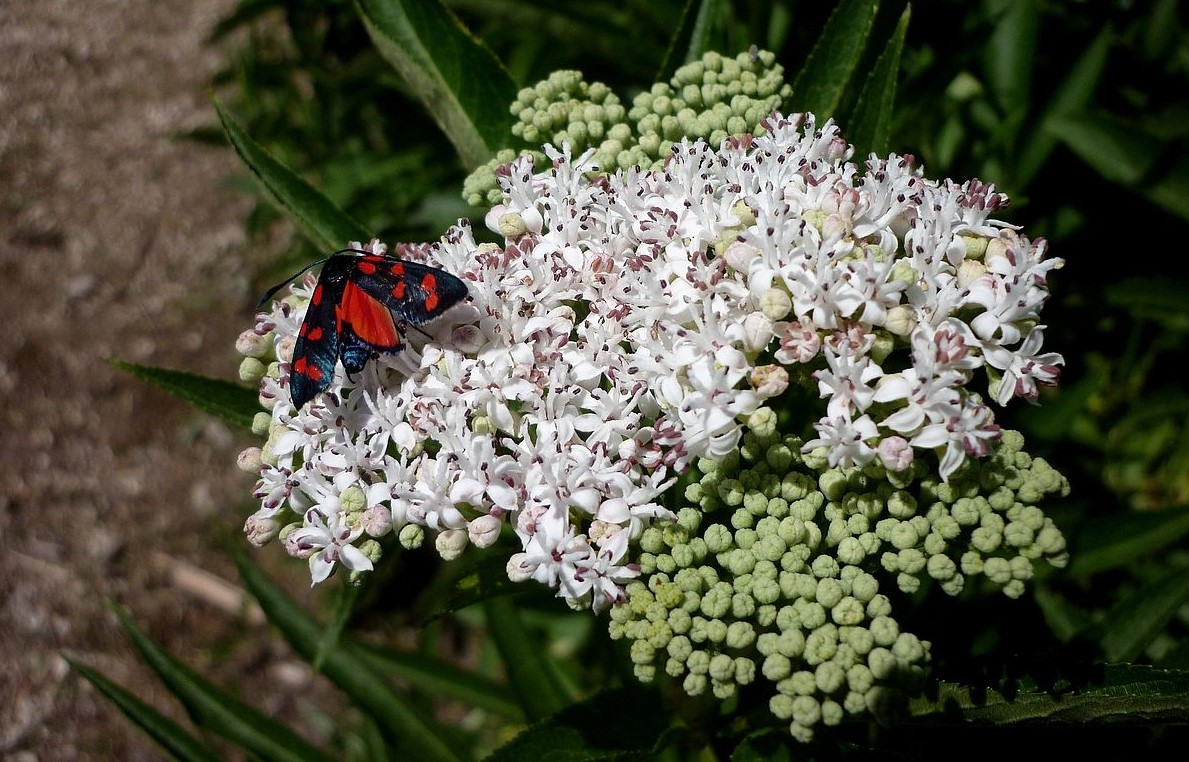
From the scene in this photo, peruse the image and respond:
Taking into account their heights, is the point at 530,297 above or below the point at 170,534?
above

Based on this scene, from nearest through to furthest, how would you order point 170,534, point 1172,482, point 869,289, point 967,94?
point 869,289
point 967,94
point 1172,482
point 170,534

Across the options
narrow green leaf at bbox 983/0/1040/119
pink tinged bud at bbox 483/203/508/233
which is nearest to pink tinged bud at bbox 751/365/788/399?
pink tinged bud at bbox 483/203/508/233

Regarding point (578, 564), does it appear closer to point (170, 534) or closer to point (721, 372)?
point (721, 372)

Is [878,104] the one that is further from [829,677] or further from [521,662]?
[521,662]

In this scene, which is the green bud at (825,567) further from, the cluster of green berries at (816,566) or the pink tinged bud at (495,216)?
the pink tinged bud at (495,216)

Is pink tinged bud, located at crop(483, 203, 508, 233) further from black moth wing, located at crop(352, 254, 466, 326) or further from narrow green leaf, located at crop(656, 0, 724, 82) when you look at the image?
narrow green leaf, located at crop(656, 0, 724, 82)

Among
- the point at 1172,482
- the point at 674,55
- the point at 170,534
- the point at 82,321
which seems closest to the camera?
the point at 674,55

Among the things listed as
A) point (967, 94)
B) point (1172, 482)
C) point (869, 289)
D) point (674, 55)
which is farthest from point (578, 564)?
point (1172, 482)
